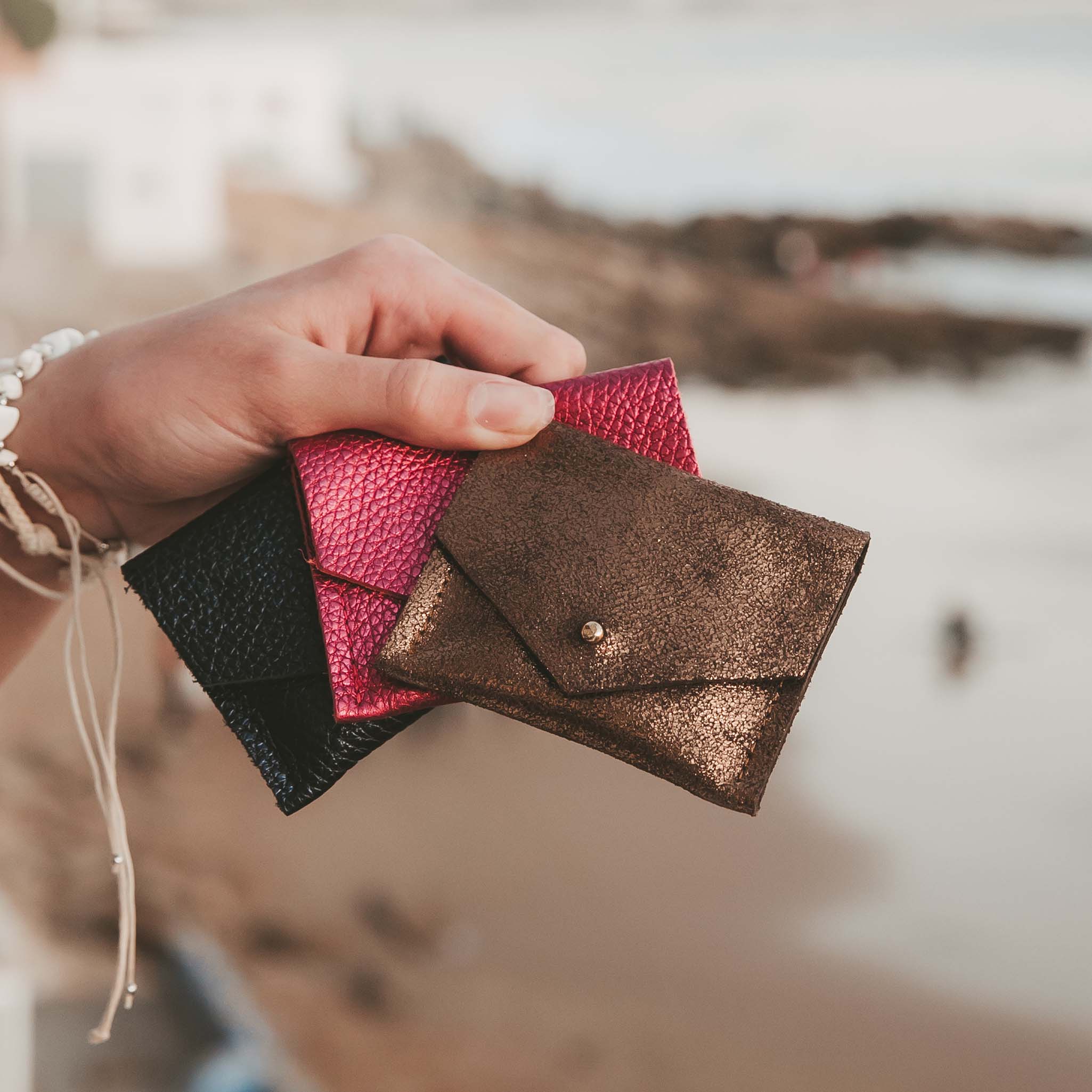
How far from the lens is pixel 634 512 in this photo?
0.53m

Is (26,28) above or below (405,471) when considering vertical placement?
above

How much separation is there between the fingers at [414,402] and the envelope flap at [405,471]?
1cm

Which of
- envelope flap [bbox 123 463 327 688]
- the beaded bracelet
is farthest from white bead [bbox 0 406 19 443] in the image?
envelope flap [bbox 123 463 327 688]

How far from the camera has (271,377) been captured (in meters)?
0.59

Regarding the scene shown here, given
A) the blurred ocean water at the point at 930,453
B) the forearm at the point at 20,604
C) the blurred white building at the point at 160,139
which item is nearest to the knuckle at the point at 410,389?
the forearm at the point at 20,604

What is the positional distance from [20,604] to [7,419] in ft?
0.57

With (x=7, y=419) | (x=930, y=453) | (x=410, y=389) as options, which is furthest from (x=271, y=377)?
(x=930, y=453)

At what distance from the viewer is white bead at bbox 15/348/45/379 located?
2.25 ft

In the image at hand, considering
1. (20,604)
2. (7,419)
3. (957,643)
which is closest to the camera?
(7,419)

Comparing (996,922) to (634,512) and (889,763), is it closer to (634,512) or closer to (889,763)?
(889,763)

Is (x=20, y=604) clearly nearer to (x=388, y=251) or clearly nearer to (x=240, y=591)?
(x=240, y=591)

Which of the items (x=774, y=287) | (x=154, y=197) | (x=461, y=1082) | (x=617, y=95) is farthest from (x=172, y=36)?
(x=461, y=1082)

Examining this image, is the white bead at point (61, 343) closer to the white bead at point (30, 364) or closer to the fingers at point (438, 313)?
the white bead at point (30, 364)

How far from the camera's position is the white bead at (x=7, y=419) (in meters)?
0.65
